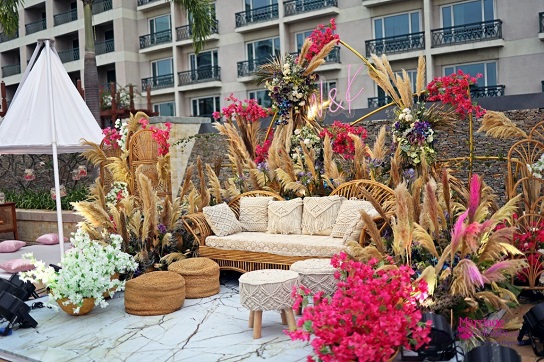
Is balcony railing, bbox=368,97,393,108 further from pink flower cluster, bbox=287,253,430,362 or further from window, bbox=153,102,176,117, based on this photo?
pink flower cluster, bbox=287,253,430,362

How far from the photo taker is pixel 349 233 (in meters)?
5.60

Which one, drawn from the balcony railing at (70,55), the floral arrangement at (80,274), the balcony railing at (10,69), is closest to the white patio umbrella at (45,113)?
the floral arrangement at (80,274)

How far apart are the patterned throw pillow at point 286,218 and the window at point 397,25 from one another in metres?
12.7

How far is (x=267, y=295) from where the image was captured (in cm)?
448

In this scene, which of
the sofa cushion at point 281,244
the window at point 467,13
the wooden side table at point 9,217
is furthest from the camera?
the window at point 467,13

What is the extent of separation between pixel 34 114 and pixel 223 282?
115 inches

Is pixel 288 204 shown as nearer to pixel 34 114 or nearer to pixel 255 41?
pixel 34 114

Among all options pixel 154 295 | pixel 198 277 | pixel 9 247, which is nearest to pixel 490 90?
pixel 198 277

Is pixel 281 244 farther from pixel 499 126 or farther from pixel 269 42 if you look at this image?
pixel 269 42

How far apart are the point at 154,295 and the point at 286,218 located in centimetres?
193

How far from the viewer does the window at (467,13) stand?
1619 centimetres

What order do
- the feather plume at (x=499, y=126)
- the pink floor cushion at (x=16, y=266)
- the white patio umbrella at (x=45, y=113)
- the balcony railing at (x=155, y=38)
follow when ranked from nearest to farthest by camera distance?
the feather plume at (x=499, y=126), the white patio umbrella at (x=45, y=113), the pink floor cushion at (x=16, y=266), the balcony railing at (x=155, y=38)

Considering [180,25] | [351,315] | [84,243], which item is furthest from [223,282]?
[180,25]

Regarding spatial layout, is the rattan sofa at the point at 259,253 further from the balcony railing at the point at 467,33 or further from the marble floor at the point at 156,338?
the balcony railing at the point at 467,33
